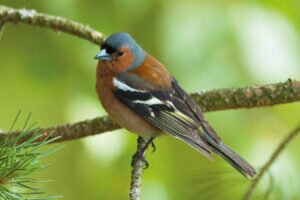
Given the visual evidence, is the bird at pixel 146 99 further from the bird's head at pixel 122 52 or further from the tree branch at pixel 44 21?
the tree branch at pixel 44 21

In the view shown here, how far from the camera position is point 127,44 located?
3326 mm

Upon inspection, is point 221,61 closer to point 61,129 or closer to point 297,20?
point 297,20

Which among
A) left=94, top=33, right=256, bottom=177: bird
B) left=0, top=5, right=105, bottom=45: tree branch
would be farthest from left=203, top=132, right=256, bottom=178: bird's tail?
left=0, top=5, right=105, bottom=45: tree branch

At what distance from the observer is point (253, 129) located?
3.61 metres

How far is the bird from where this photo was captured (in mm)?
3041

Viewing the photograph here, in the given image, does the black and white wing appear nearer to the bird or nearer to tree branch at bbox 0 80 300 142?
the bird

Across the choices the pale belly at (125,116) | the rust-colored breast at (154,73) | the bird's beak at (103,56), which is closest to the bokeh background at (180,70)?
the rust-colored breast at (154,73)

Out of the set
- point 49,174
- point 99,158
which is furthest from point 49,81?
point 49,174

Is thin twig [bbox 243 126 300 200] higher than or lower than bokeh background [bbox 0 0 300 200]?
lower

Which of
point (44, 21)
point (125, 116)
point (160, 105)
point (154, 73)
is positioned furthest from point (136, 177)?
point (44, 21)

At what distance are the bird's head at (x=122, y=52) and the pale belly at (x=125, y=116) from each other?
271 mm

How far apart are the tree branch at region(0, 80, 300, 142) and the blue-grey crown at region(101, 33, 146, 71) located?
1.84ft

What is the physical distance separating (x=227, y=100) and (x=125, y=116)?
2.46 feet

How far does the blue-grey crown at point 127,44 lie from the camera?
319 cm
